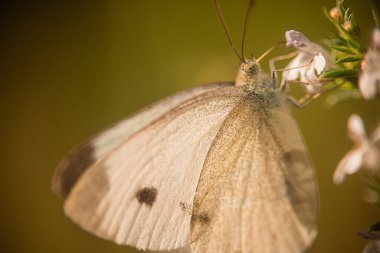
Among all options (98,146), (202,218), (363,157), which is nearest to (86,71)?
(98,146)

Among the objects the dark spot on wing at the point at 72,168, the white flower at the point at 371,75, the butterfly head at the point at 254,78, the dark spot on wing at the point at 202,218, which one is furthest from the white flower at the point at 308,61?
the dark spot on wing at the point at 72,168

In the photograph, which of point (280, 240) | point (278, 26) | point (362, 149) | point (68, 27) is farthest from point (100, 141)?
point (68, 27)

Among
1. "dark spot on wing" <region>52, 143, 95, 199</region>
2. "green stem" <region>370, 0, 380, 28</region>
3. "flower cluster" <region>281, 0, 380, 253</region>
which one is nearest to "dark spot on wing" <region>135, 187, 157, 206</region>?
"dark spot on wing" <region>52, 143, 95, 199</region>

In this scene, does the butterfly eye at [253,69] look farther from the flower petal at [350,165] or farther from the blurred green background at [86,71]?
the blurred green background at [86,71]

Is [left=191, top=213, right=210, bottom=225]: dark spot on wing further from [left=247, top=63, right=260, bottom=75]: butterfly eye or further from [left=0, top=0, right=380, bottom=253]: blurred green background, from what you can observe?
[left=0, top=0, right=380, bottom=253]: blurred green background

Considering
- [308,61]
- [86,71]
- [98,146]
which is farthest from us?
[86,71]

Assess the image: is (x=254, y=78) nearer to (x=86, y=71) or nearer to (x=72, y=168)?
(x=72, y=168)

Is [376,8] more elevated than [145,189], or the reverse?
[376,8]
